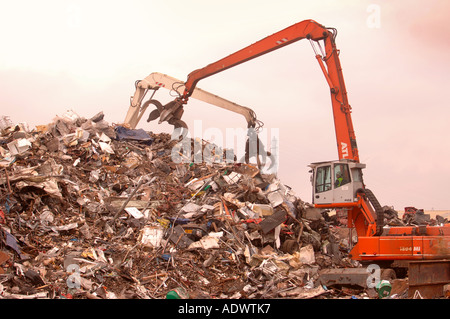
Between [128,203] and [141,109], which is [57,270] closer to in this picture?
[128,203]

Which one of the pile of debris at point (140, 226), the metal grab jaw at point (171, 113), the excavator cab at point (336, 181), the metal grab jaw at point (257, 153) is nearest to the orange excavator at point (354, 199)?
the excavator cab at point (336, 181)

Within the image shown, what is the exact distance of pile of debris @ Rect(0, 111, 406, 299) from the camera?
8.84 metres

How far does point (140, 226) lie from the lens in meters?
10.9

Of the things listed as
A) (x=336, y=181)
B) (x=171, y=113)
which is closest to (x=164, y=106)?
(x=171, y=113)

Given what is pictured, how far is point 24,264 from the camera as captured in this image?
28.6ft

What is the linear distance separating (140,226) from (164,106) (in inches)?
258

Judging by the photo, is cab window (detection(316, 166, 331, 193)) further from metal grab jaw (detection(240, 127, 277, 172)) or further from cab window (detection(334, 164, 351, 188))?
metal grab jaw (detection(240, 127, 277, 172))

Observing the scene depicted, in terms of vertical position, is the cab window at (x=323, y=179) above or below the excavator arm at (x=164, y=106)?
below

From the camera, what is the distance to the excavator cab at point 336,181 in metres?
11.0

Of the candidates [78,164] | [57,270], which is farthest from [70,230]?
[78,164]

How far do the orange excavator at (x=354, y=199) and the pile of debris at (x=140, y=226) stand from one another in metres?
1.24

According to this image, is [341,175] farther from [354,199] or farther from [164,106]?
[164,106]

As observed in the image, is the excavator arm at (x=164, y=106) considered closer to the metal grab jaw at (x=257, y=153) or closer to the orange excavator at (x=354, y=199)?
the metal grab jaw at (x=257, y=153)
